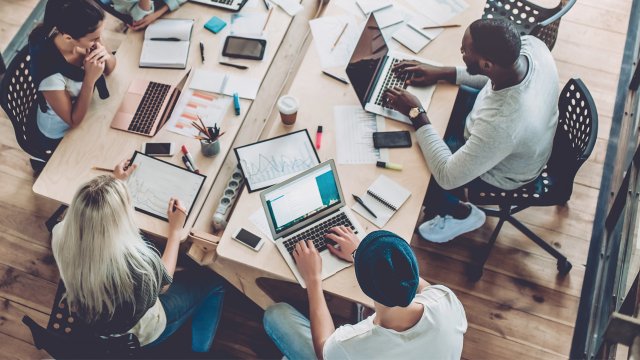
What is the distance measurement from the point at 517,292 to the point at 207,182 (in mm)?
1717

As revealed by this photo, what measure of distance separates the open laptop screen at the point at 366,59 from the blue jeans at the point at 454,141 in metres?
0.47

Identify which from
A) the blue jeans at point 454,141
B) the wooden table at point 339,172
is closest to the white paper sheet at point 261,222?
the wooden table at point 339,172

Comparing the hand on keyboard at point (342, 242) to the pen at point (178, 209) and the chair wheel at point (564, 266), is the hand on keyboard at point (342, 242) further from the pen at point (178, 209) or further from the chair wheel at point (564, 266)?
the chair wheel at point (564, 266)

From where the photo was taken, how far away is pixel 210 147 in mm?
2357

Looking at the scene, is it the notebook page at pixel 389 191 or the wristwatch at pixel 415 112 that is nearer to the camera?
the notebook page at pixel 389 191

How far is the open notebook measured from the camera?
8.64ft

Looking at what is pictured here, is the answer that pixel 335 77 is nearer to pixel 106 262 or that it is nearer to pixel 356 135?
pixel 356 135

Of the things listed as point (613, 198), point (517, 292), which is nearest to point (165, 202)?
point (517, 292)

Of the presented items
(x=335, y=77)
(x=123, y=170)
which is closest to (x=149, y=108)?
(x=123, y=170)

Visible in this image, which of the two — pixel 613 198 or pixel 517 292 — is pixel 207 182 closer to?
pixel 517 292

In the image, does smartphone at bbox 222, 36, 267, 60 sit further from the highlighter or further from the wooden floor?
the wooden floor

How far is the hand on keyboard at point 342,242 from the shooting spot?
2.14m

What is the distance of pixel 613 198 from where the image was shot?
3107mm

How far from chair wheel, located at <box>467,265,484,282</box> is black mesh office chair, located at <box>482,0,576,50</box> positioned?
1.24 meters
